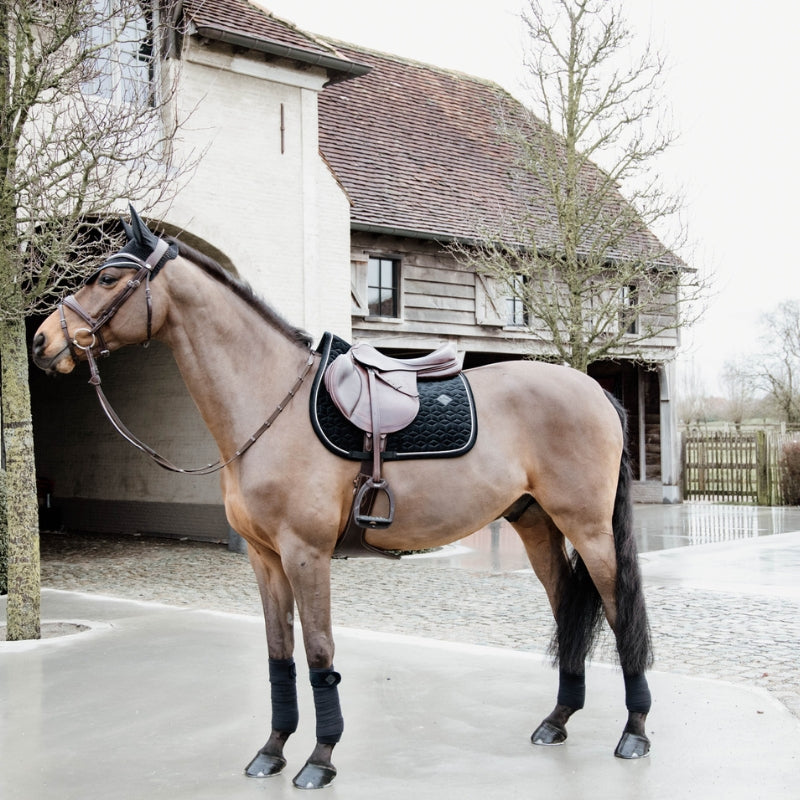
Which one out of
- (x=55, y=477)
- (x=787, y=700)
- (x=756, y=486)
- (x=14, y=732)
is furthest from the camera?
(x=756, y=486)

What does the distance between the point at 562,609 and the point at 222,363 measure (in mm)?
2187

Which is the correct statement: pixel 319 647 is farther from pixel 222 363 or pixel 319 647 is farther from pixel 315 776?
pixel 222 363

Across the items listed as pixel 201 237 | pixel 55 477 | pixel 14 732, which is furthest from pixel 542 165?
pixel 55 477

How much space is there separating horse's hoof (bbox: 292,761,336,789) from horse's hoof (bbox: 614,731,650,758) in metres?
1.36

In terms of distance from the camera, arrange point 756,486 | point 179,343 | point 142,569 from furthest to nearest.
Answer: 1. point 756,486
2. point 142,569
3. point 179,343

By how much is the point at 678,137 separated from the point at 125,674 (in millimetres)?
9663

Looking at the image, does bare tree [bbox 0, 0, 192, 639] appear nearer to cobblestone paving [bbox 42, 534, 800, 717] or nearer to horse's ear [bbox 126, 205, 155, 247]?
cobblestone paving [bbox 42, 534, 800, 717]

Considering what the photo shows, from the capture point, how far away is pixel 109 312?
4227 millimetres

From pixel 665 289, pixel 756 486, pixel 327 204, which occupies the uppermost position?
pixel 327 204

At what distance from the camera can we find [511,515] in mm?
5113

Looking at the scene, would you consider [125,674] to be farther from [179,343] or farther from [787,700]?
[787,700]

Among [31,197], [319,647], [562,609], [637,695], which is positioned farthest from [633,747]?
[31,197]

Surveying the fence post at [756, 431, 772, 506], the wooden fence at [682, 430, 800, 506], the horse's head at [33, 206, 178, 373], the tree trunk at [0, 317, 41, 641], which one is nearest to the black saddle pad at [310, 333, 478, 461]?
the horse's head at [33, 206, 178, 373]

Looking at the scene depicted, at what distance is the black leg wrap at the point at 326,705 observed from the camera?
4238 mm
